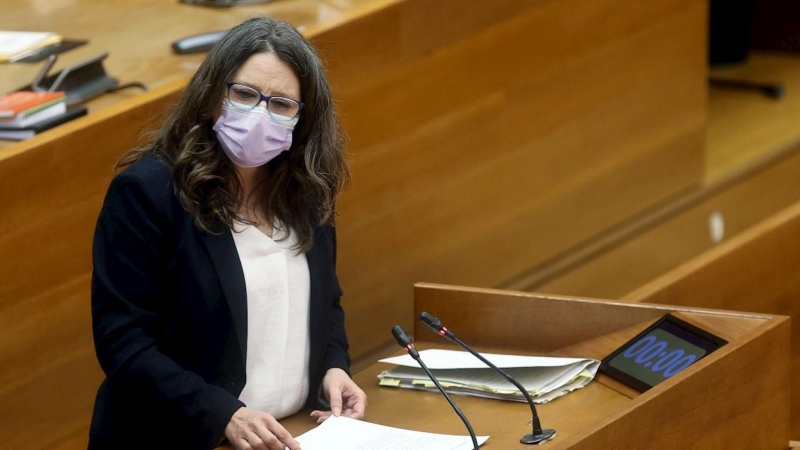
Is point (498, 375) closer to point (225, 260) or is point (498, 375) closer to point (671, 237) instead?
point (225, 260)

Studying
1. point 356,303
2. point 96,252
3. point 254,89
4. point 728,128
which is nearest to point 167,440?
point 96,252

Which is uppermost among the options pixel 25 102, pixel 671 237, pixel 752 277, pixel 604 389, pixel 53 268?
pixel 25 102

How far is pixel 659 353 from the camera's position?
150cm

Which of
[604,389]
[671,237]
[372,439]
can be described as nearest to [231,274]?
[372,439]

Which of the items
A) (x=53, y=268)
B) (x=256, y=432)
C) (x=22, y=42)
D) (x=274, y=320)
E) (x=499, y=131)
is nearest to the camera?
(x=256, y=432)

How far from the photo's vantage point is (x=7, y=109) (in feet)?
5.58

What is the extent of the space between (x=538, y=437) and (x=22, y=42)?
1.18 m

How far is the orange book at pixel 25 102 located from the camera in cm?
170

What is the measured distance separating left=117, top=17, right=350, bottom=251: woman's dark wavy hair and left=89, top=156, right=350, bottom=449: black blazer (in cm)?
2

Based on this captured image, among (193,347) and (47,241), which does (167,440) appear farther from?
(47,241)

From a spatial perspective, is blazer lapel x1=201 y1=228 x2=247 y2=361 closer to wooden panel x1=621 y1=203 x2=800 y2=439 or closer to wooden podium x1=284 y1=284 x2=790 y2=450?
wooden podium x1=284 y1=284 x2=790 y2=450

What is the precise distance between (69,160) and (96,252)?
408mm

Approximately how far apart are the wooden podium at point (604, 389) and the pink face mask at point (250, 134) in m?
0.31

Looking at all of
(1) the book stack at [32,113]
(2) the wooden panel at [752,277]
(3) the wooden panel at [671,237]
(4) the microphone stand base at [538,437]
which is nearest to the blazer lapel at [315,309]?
(4) the microphone stand base at [538,437]
